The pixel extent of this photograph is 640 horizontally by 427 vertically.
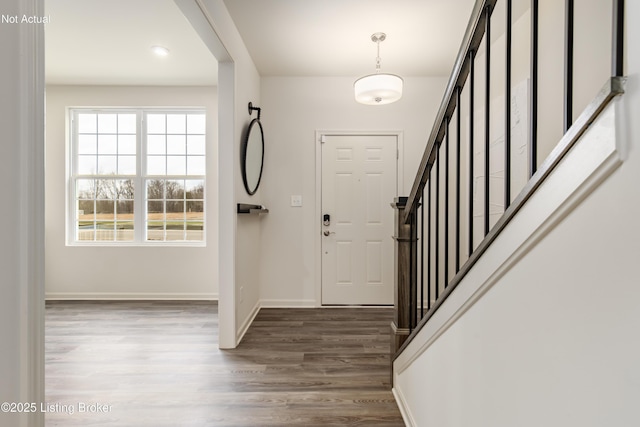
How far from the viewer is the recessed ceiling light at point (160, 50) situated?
3.02m

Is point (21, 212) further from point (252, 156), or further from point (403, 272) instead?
point (252, 156)

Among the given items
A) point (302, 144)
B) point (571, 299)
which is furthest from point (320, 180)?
point (571, 299)

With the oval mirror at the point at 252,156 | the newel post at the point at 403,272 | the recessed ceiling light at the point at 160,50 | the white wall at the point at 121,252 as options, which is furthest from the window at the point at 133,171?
the newel post at the point at 403,272

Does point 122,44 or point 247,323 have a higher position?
point 122,44

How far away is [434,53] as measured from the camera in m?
3.07

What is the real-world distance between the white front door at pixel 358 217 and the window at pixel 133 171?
1.64m

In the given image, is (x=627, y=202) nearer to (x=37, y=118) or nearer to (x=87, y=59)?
(x=37, y=118)

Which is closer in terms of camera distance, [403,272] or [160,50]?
[403,272]

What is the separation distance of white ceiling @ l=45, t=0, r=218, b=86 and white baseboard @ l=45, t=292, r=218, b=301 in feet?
8.28

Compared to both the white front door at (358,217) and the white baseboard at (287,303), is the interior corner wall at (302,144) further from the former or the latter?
the white front door at (358,217)

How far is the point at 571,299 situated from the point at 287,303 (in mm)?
3229

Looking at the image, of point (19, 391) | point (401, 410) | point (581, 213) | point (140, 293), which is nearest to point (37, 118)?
point (19, 391)

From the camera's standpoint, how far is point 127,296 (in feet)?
12.7

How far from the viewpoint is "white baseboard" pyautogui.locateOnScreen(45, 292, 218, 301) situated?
3.85m
